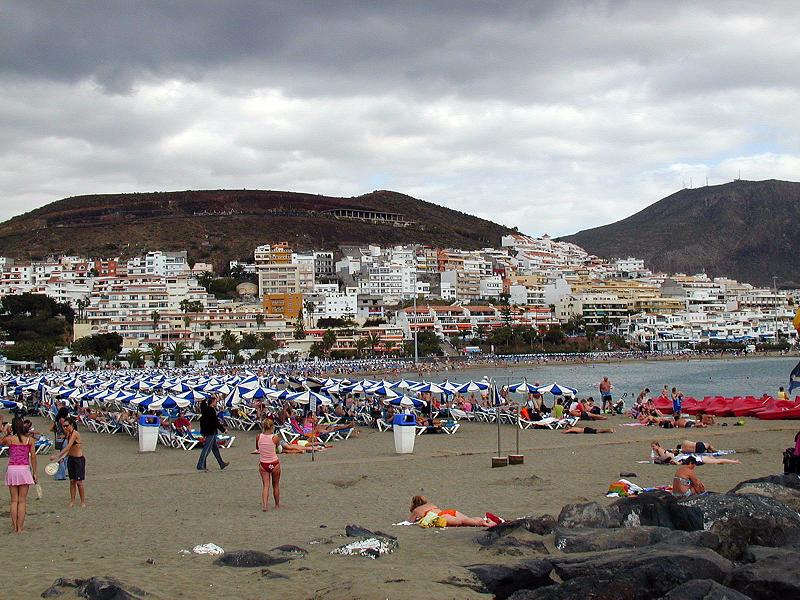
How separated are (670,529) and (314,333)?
95.6 meters

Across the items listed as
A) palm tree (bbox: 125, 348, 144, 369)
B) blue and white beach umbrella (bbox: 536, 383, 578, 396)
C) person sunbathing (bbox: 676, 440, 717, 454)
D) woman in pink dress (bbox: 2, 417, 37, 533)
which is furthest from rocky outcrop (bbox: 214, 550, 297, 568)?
palm tree (bbox: 125, 348, 144, 369)

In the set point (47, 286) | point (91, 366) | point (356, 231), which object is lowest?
point (91, 366)

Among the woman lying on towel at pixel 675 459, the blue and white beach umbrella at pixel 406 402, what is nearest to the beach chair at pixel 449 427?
the blue and white beach umbrella at pixel 406 402

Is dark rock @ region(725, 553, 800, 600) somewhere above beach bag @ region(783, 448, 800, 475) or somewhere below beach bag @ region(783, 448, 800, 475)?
above

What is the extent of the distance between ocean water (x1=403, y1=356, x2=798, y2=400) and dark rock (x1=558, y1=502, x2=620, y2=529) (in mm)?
18011

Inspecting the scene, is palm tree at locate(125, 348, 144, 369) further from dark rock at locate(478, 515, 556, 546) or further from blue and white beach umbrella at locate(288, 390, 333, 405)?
dark rock at locate(478, 515, 556, 546)

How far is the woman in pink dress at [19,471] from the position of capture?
9.20 m

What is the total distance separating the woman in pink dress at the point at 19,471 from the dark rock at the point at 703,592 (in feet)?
21.7

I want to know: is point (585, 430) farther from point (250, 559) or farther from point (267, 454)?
point (250, 559)

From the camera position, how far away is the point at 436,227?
193m

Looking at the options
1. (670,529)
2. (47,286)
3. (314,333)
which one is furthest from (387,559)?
(47,286)

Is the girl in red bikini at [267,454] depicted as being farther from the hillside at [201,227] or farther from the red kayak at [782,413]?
the hillside at [201,227]

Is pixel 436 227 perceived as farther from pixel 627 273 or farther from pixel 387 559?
pixel 387 559

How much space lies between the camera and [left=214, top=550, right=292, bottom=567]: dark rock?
7.26m
